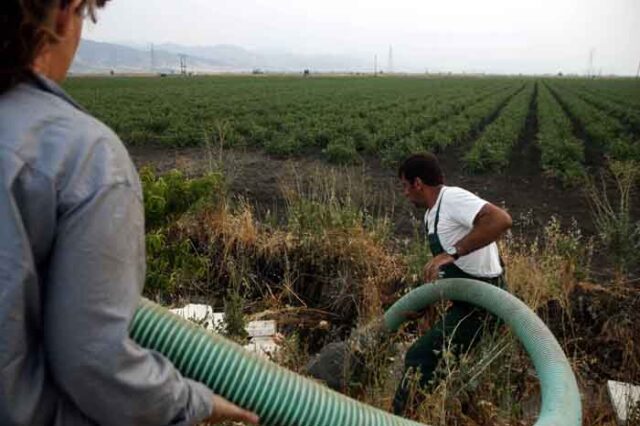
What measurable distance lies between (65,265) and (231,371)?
2.03 ft

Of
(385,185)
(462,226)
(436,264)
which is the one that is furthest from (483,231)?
(385,185)

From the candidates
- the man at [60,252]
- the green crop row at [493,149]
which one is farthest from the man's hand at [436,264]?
the green crop row at [493,149]

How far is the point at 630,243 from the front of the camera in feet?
15.2

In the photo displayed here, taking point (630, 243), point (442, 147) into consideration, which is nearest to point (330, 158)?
point (442, 147)

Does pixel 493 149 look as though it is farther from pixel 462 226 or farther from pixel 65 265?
pixel 65 265

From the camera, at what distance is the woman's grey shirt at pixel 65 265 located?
3.06 ft

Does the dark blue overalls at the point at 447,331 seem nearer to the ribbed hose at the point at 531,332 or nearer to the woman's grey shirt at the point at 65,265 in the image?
the ribbed hose at the point at 531,332

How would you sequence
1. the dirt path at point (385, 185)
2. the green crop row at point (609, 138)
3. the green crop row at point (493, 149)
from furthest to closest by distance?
the green crop row at point (609, 138), the green crop row at point (493, 149), the dirt path at point (385, 185)

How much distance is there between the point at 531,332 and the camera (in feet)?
8.74

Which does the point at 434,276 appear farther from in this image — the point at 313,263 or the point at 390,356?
the point at 313,263

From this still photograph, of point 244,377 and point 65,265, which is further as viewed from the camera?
point 244,377

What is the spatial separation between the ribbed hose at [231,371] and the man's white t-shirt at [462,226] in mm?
1976

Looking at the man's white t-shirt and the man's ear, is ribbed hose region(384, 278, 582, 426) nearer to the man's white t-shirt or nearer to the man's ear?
the man's white t-shirt

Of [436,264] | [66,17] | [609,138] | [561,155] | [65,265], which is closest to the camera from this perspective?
[65,265]
